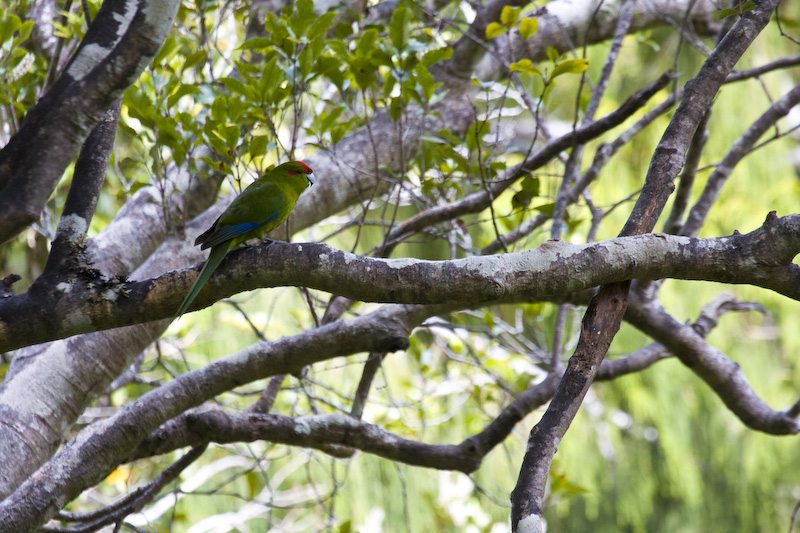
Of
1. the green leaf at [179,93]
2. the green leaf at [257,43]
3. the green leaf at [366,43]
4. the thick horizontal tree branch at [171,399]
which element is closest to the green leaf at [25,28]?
the green leaf at [179,93]

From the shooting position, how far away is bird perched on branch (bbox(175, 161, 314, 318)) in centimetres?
185

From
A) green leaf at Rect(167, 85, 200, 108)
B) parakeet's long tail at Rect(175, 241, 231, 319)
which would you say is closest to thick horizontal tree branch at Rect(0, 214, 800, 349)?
parakeet's long tail at Rect(175, 241, 231, 319)

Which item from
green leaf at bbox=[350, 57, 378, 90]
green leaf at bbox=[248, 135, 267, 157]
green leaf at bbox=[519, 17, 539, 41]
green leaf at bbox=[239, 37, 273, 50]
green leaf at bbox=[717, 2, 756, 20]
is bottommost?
green leaf at bbox=[248, 135, 267, 157]

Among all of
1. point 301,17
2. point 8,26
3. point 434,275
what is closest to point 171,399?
point 434,275

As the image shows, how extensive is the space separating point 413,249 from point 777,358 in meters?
3.84

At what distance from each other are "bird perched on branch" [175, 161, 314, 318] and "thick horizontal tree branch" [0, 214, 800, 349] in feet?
0.40

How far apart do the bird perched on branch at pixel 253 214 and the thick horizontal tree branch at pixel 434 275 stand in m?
0.12

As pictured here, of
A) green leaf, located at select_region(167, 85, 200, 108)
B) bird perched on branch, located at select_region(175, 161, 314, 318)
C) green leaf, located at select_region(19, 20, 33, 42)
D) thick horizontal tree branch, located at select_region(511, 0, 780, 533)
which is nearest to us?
thick horizontal tree branch, located at select_region(511, 0, 780, 533)

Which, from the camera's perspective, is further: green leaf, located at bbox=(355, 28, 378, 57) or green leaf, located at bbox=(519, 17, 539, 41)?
green leaf, located at bbox=(519, 17, 539, 41)

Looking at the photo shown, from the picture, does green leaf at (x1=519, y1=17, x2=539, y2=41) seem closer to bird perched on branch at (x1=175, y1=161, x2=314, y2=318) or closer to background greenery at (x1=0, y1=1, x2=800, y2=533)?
bird perched on branch at (x1=175, y1=161, x2=314, y2=318)

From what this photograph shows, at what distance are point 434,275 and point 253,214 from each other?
91 centimetres

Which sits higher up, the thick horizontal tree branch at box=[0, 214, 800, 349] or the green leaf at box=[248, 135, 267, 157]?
the green leaf at box=[248, 135, 267, 157]

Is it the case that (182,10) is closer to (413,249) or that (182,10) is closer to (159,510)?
(159,510)

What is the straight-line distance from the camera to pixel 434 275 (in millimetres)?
1624
